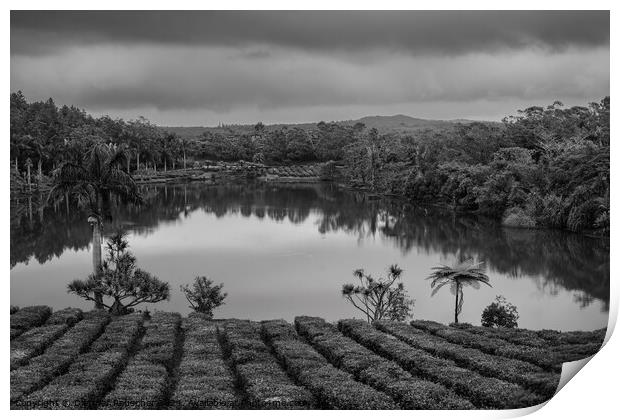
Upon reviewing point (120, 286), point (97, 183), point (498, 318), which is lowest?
point (498, 318)

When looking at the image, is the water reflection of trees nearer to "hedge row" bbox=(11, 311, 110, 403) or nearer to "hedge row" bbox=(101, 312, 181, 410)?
"hedge row" bbox=(11, 311, 110, 403)

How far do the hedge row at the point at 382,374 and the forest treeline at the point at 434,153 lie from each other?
6.48 meters

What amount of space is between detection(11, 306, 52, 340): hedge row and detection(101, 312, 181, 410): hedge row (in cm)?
192

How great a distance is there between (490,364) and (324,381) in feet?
8.04

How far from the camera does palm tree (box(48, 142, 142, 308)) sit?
13.7 metres

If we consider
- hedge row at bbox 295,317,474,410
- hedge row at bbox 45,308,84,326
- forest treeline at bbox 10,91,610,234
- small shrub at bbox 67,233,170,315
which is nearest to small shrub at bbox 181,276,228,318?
small shrub at bbox 67,233,170,315

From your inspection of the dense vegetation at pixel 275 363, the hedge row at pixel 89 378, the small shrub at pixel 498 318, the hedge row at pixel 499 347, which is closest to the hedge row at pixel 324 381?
the dense vegetation at pixel 275 363

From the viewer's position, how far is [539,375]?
9281mm

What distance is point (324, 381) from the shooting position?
8961mm

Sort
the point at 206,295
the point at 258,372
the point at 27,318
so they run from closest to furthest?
the point at 258,372 < the point at 27,318 < the point at 206,295

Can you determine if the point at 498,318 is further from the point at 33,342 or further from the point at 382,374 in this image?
the point at 33,342

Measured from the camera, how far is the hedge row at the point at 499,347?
991 centimetres

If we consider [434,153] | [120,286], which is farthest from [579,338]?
[434,153]

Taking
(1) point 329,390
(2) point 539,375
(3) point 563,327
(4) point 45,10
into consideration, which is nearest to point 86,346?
(1) point 329,390
